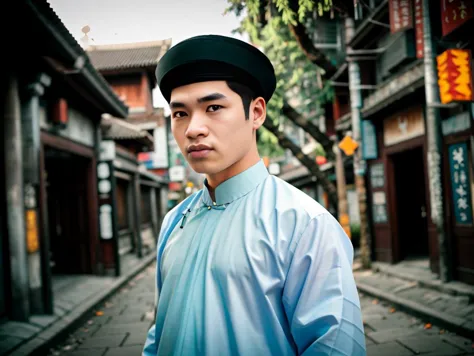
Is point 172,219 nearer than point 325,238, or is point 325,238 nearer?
point 325,238

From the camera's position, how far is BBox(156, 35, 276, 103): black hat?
1.55 meters

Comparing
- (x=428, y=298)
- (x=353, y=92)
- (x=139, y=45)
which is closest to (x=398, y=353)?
(x=428, y=298)

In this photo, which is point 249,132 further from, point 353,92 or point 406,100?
point 353,92

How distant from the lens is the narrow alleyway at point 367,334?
481 cm

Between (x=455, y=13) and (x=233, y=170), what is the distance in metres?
5.42

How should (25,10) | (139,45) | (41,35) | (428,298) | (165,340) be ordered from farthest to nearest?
(139,45) → (428,298) → (41,35) → (25,10) → (165,340)

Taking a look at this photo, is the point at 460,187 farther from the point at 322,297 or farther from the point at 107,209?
the point at 107,209

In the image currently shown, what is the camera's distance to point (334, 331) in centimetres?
131

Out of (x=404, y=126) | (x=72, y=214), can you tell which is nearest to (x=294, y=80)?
(x=404, y=126)

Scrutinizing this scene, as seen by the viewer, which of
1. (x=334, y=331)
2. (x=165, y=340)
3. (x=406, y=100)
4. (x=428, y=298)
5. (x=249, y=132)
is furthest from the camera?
(x=406, y=100)

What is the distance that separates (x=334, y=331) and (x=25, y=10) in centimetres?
505

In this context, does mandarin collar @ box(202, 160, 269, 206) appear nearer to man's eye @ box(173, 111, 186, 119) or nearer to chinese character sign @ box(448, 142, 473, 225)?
man's eye @ box(173, 111, 186, 119)

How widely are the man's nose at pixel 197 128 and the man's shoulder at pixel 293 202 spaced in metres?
0.39

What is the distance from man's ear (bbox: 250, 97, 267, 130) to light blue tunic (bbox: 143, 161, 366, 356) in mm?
351
